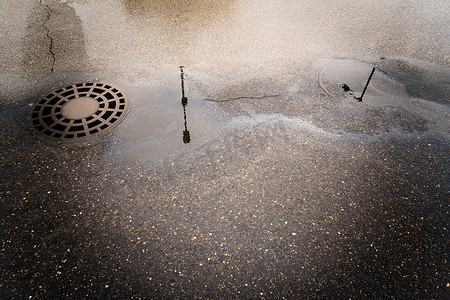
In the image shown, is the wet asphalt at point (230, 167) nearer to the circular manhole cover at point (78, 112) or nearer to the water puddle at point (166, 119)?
the water puddle at point (166, 119)

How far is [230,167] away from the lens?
3104 mm

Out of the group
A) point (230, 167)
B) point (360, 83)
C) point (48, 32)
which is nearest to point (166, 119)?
point (230, 167)

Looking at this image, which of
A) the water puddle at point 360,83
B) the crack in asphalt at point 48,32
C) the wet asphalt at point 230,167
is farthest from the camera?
the crack in asphalt at point 48,32

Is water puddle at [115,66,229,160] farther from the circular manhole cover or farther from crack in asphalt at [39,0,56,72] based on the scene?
crack in asphalt at [39,0,56,72]

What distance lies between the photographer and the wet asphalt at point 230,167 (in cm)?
233

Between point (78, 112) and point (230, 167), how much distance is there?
6.95ft

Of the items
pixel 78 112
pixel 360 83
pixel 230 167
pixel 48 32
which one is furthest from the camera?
pixel 48 32

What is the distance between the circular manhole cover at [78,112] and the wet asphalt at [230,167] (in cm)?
13

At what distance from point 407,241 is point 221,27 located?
4.58 m

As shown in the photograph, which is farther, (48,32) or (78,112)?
(48,32)

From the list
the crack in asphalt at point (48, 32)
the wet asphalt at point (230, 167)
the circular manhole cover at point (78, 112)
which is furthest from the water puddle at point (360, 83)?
the crack in asphalt at point (48, 32)

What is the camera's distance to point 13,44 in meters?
4.67

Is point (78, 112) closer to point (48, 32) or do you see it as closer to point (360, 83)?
point (48, 32)

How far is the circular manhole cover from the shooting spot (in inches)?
132
